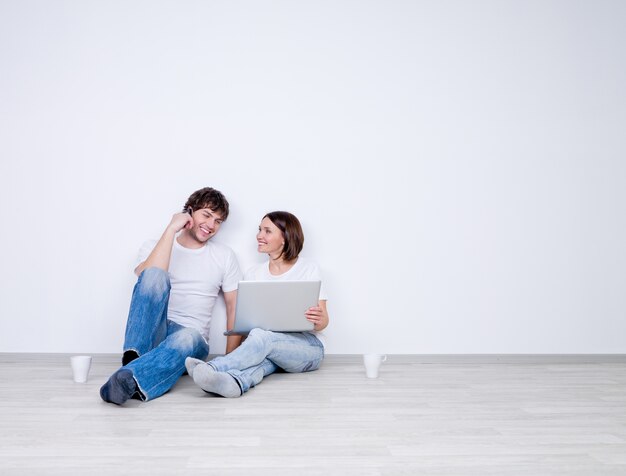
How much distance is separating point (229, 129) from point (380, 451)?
84.9 inches

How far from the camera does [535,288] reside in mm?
3246

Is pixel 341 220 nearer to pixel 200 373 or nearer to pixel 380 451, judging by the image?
pixel 200 373

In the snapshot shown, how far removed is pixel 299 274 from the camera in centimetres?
289

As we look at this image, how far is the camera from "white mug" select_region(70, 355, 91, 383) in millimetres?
2373

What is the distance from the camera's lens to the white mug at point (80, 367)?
7.79 ft

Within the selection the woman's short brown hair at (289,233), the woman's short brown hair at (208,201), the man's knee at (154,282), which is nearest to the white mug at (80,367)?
the man's knee at (154,282)

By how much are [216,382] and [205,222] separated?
3.43ft

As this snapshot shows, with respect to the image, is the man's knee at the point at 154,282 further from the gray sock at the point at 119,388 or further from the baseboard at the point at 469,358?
the baseboard at the point at 469,358

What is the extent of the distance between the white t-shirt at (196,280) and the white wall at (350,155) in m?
0.22

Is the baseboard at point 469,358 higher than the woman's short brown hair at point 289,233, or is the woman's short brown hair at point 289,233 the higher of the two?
the woman's short brown hair at point 289,233

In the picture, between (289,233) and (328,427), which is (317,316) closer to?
(289,233)

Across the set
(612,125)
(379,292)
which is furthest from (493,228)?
Answer: (612,125)

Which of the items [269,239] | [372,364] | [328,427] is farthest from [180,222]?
[328,427]

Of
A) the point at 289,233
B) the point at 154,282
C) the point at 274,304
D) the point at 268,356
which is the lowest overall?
the point at 268,356
